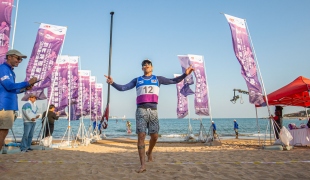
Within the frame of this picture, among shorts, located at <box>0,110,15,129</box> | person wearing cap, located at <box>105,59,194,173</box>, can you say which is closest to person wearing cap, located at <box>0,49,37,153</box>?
shorts, located at <box>0,110,15,129</box>

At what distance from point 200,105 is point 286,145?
5.93 meters

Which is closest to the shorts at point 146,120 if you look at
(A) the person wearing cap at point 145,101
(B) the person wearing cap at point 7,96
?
(A) the person wearing cap at point 145,101

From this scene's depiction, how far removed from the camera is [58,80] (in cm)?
1295

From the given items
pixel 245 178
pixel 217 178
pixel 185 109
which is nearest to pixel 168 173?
pixel 217 178

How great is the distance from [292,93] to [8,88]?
34.5 ft

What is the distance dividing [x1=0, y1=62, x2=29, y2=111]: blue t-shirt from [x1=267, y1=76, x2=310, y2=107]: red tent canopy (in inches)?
404

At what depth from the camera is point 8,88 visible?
357 centimetres

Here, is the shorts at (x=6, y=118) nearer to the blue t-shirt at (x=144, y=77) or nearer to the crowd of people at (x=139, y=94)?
the crowd of people at (x=139, y=94)

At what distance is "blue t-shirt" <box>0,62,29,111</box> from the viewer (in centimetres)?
359

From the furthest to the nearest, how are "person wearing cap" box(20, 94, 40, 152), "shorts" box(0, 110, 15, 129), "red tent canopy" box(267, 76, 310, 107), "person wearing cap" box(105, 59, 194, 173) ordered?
1. "red tent canopy" box(267, 76, 310, 107)
2. "person wearing cap" box(20, 94, 40, 152)
3. "person wearing cap" box(105, 59, 194, 173)
4. "shorts" box(0, 110, 15, 129)

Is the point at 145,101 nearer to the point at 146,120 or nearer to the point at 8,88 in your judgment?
the point at 146,120

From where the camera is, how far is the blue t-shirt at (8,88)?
3588 mm

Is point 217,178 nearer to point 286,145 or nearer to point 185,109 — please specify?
point 286,145

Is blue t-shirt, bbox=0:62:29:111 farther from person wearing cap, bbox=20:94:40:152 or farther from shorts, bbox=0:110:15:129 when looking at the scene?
person wearing cap, bbox=20:94:40:152
